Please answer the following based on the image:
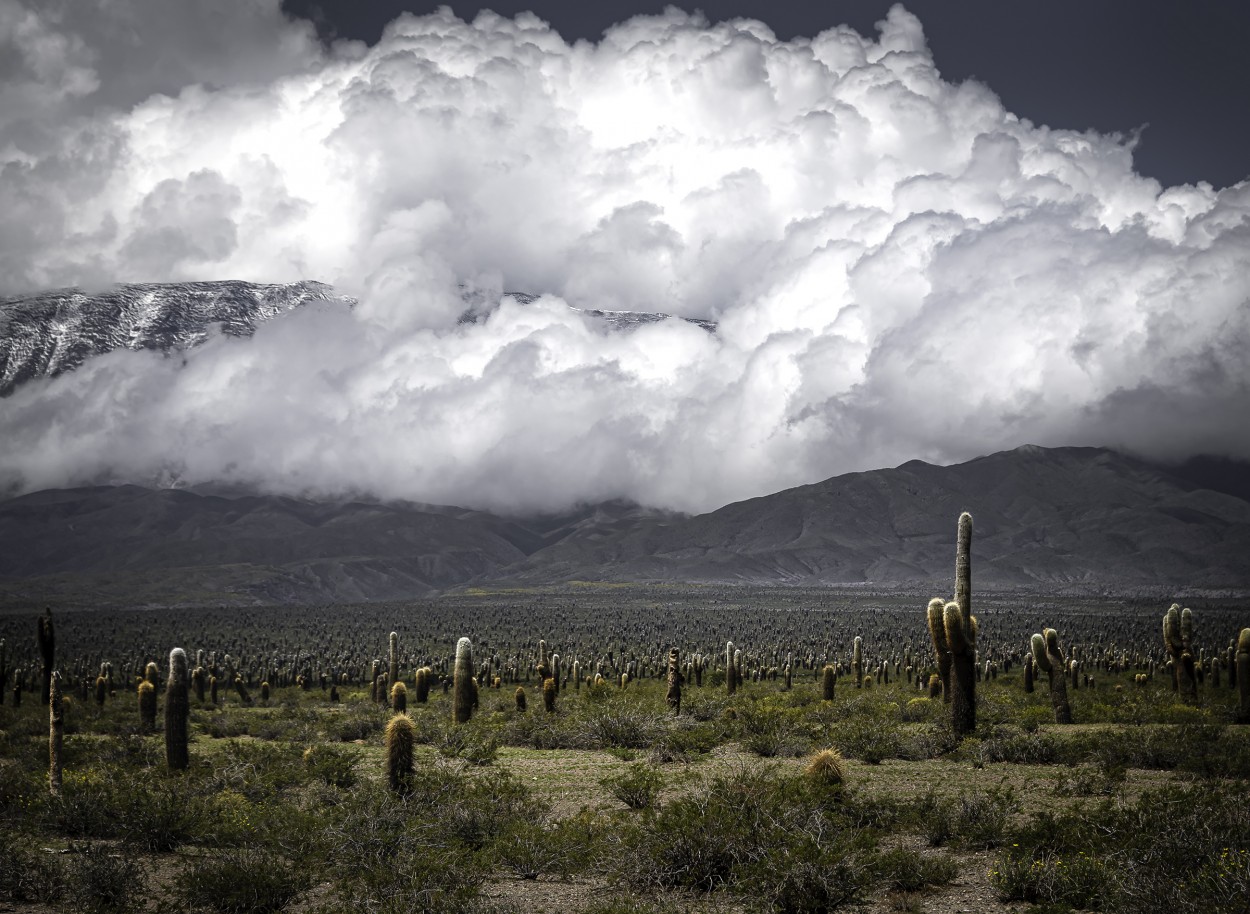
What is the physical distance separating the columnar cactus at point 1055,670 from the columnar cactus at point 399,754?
18239mm

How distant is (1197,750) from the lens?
1919cm

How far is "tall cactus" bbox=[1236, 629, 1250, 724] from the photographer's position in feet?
84.6

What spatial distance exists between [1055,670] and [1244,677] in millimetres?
4516

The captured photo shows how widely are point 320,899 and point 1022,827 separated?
988 centimetres

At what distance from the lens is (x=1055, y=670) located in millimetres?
28125

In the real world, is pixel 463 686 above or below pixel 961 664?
below

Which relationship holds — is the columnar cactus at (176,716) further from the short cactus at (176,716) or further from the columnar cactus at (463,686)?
the columnar cactus at (463,686)

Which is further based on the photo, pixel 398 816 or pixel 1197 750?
pixel 1197 750

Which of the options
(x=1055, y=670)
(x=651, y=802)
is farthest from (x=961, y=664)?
(x=651, y=802)

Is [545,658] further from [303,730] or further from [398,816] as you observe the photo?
[398,816]

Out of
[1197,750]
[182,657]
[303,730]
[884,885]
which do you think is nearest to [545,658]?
[303,730]

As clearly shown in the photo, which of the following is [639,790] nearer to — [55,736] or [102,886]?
[102,886]

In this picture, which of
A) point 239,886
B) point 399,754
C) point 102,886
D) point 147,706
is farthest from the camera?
point 147,706

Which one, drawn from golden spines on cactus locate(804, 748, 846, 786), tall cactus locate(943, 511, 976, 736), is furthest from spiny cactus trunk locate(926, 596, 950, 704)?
golden spines on cactus locate(804, 748, 846, 786)
